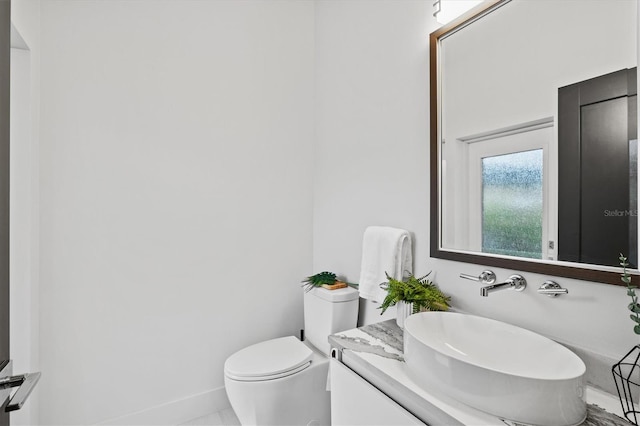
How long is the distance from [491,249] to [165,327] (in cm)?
168

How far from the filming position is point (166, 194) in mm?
1843

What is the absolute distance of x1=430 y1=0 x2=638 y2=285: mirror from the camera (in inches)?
36.6

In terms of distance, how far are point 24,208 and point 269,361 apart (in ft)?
4.21

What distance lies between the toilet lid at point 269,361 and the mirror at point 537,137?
0.86 m

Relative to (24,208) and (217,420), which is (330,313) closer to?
(217,420)

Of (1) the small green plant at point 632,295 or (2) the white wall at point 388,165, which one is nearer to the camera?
(1) the small green plant at point 632,295

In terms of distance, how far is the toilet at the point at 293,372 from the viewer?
1.52m

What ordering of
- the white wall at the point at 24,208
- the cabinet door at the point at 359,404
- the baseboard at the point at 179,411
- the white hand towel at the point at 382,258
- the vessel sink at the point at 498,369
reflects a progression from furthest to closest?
the baseboard at the point at 179,411
the white hand towel at the point at 382,258
the white wall at the point at 24,208
the cabinet door at the point at 359,404
the vessel sink at the point at 498,369

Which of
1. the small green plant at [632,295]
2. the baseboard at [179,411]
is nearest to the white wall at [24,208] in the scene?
the baseboard at [179,411]

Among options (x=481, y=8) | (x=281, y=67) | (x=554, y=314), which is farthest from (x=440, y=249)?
(x=281, y=67)

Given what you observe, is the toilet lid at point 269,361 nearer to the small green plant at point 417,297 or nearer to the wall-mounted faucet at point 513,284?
the small green plant at point 417,297

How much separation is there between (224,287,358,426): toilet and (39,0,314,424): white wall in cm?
37

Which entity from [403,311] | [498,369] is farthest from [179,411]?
[498,369]

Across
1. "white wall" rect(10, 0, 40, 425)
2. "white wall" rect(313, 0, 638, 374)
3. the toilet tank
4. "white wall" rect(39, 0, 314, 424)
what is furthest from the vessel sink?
→ "white wall" rect(10, 0, 40, 425)
